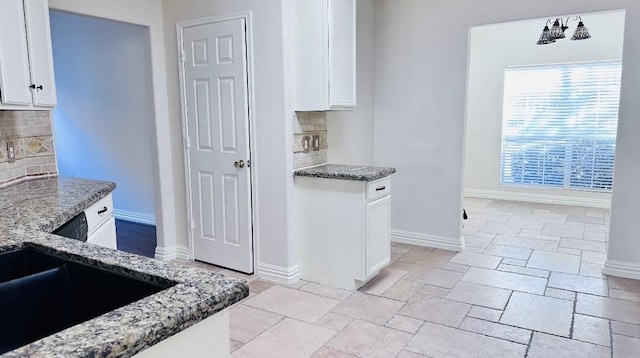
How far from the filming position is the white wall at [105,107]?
517 centimetres

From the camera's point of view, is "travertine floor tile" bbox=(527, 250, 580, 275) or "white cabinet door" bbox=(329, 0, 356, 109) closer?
"white cabinet door" bbox=(329, 0, 356, 109)

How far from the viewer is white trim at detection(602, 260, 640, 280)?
3498 mm

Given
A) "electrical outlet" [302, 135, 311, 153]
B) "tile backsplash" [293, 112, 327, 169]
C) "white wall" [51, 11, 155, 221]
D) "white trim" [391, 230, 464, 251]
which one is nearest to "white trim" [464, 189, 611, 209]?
"white trim" [391, 230, 464, 251]

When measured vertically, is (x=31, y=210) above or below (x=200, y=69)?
below

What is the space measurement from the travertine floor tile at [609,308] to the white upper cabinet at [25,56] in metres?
3.60

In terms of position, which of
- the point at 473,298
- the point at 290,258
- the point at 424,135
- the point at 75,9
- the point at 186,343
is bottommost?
the point at 473,298

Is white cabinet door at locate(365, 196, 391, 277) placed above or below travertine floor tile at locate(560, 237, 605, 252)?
above

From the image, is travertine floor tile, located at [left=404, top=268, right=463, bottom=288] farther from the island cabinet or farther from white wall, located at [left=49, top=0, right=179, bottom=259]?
white wall, located at [left=49, top=0, right=179, bottom=259]

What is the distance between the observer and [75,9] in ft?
10.4

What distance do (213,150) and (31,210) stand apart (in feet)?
6.00

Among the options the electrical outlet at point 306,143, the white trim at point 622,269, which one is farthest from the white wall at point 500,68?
the electrical outlet at point 306,143

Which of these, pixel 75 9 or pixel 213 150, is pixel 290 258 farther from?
pixel 75 9

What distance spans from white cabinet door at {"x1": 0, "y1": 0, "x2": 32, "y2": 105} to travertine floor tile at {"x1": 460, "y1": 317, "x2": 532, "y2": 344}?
2846 millimetres

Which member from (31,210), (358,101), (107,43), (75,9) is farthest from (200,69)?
(107,43)
